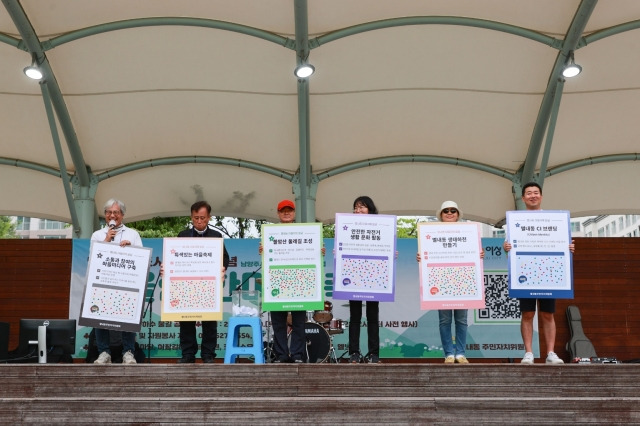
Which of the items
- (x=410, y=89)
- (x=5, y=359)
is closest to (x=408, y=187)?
(x=410, y=89)

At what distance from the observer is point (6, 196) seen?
14.2 meters

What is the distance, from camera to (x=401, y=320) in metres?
12.0

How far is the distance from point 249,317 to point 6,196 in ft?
28.8

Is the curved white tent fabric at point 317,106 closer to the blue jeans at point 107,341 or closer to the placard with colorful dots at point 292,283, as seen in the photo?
the placard with colorful dots at point 292,283

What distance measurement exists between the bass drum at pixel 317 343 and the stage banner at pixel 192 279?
154 inches

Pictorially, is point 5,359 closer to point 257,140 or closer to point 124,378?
point 124,378

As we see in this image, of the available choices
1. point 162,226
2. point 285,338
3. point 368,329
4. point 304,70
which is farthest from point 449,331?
point 162,226

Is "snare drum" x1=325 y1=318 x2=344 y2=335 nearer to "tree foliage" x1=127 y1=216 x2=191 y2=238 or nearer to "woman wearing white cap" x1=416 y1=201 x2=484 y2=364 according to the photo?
"woman wearing white cap" x1=416 y1=201 x2=484 y2=364

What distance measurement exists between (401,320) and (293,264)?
496cm

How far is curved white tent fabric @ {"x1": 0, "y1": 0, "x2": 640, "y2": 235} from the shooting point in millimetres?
10734

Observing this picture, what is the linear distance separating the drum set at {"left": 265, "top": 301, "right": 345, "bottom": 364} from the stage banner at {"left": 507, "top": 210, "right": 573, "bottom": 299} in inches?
171

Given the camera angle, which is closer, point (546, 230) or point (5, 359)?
point (546, 230)

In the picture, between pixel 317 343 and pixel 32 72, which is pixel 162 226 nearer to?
pixel 32 72

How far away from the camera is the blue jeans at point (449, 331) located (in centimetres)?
716
